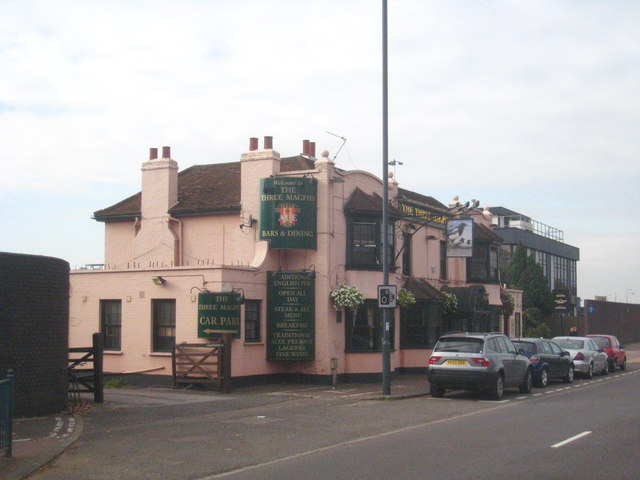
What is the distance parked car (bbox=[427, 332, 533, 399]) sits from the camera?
20125 mm

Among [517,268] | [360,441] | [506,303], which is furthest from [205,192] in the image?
[517,268]

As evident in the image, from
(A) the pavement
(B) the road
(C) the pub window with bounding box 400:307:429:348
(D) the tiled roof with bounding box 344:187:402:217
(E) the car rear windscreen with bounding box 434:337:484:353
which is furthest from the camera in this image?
(C) the pub window with bounding box 400:307:429:348

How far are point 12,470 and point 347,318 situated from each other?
16271 mm

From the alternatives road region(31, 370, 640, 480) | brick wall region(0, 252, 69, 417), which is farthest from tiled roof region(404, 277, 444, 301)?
brick wall region(0, 252, 69, 417)

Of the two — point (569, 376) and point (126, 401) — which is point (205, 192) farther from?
point (569, 376)

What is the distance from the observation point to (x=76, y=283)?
26.2 meters

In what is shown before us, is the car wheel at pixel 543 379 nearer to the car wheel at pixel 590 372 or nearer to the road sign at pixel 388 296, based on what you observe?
the car wheel at pixel 590 372

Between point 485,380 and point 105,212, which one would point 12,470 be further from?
point 105,212

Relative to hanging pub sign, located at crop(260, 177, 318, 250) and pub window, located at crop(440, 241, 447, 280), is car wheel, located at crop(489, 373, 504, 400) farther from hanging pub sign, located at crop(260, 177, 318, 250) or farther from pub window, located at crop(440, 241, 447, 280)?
pub window, located at crop(440, 241, 447, 280)

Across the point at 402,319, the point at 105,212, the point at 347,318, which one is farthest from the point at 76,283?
the point at 402,319

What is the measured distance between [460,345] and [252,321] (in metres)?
6.93

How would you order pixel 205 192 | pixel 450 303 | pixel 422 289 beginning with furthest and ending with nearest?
1. pixel 450 303
2. pixel 422 289
3. pixel 205 192

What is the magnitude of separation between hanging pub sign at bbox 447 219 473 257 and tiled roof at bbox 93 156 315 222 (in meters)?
5.52

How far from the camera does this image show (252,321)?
2467 cm
